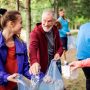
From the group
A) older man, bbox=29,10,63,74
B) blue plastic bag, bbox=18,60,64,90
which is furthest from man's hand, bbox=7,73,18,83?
older man, bbox=29,10,63,74

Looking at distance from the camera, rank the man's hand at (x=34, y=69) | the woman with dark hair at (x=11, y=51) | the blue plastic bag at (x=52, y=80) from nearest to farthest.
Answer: the woman with dark hair at (x=11, y=51), the man's hand at (x=34, y=69), the blue plastic bag at (x=52, y=80)

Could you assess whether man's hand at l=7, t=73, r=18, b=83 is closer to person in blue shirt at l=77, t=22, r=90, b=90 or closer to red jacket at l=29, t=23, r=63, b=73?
red jacket at l=29, t=23, r=63, b=73

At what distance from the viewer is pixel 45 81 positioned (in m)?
5.02

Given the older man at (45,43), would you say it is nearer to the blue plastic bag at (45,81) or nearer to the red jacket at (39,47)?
the red jacket at (39,47)

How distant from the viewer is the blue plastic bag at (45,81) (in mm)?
4363

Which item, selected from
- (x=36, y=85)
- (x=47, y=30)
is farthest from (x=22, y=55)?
(x=47, y=30)

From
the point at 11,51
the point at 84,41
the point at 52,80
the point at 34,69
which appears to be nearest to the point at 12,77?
the point at 11,51

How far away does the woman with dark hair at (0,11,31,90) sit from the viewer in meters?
4.36

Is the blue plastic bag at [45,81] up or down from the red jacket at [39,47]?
down

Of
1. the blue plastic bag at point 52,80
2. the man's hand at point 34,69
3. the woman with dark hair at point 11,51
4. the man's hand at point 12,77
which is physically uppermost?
the woman with dark hair at point 11,51

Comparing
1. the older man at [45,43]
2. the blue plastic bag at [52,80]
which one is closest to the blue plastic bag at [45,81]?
the blue plastic bag at [52,80]

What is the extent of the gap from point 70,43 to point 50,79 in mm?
7572

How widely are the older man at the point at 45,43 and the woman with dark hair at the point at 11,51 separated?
848mm

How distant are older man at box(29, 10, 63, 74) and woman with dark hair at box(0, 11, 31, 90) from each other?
2.78 ft
